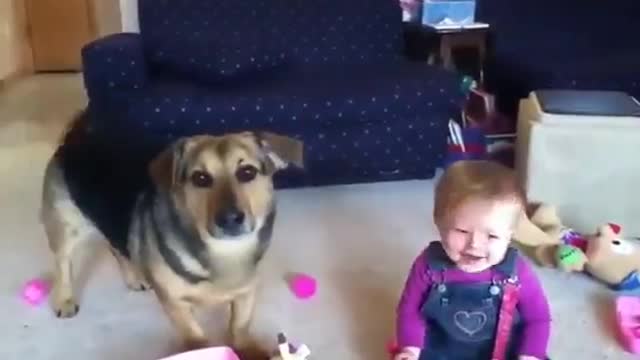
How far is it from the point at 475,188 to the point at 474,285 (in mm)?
224

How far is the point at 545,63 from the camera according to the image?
3.17 meters

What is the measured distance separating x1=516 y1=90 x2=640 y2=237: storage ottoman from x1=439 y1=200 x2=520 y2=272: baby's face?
1.00 metres

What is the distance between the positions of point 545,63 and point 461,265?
1.66 m

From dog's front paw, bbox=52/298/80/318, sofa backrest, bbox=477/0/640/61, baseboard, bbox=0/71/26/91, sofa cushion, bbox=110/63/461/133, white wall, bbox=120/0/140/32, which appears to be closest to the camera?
dog's front paw, bbox=52/298/80/318

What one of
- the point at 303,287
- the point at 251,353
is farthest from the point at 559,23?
the point at 251,353

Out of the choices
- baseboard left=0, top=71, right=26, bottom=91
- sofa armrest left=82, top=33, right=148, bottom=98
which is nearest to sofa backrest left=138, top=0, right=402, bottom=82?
sofa armrest left=82, top=33, right=148, bottom=98

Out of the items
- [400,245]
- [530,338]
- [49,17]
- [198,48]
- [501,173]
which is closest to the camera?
[501,173]

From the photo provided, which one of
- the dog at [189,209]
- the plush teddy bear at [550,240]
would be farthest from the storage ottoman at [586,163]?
the dog at [189,209]

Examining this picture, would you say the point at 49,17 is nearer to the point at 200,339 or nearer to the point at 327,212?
the point at 327,212

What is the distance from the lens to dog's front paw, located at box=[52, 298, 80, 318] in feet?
7.06

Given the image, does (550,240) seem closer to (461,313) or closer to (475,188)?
(461,313)

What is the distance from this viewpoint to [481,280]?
1731mm

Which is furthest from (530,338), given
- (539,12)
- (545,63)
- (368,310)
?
(539,12)

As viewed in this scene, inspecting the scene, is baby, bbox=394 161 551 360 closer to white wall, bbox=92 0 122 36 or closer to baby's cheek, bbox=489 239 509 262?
baby's cheek, bbox=489 239 509 262
